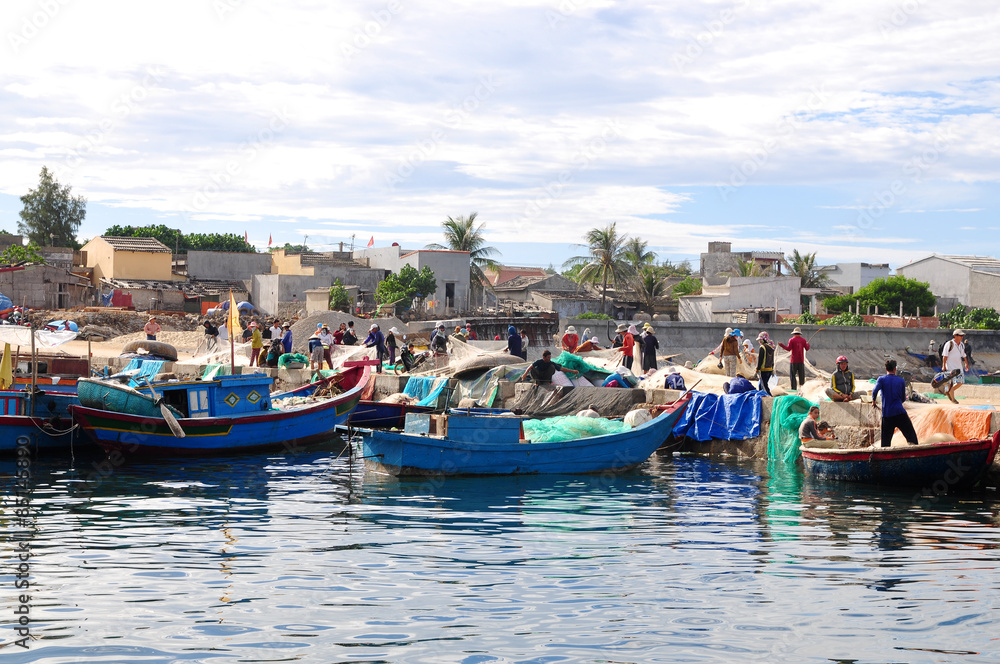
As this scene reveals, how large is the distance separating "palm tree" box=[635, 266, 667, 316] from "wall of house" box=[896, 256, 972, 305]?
16.7 metres

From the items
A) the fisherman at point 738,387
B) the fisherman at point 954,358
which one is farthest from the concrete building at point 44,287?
the fisherman at point 954,358

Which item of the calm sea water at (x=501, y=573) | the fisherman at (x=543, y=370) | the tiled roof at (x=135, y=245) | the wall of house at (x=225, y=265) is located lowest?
the calm sea water at (x=501, y=573)

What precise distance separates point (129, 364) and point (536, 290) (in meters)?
36.1

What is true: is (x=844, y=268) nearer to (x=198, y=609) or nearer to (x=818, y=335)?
(x=818, y=335)

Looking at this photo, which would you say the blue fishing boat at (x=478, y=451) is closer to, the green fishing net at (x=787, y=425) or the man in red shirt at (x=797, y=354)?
the green fishing net at (x=787, y=425)

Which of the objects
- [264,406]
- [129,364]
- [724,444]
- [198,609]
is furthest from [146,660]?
[129,364]

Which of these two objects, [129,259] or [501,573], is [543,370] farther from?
[129,259]

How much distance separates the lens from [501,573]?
8477 millimetres

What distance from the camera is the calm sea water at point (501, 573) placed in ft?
21.2

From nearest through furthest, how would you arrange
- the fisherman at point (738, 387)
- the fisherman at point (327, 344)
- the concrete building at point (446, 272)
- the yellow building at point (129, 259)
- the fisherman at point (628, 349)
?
the fisherman at point (738, 387), the fisherman at point (628, 349), the fisherman at point (327, 344), the concrete building at point (446, 272), the yellow building at point (129, 259)

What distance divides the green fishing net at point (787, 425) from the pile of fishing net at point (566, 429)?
2.72 meters

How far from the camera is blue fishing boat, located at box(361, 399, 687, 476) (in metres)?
14.1

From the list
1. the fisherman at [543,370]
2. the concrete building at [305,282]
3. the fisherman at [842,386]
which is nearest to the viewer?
the fisherman at [842,386]

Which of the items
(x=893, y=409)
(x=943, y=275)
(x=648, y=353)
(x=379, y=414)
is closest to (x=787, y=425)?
(x=893, y=409)
